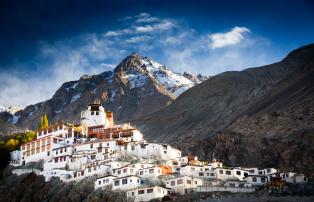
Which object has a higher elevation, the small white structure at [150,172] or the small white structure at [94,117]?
the small white structure at [94,117]

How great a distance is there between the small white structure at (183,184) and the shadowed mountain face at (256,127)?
31327 millimetres

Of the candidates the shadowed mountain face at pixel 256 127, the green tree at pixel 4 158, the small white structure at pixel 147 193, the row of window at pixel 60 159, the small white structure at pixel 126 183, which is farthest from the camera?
the shadowed mountain face at pixel 256 127

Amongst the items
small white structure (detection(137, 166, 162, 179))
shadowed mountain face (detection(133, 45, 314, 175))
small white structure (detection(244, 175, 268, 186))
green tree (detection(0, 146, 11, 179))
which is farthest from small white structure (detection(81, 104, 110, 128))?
small white structure (detection(244, 175, 268, 186))

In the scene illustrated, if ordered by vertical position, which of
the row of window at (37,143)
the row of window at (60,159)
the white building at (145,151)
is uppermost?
the row of window at (37,143)

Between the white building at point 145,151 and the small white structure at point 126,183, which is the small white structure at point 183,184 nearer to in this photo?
the small white structure at point 126,183

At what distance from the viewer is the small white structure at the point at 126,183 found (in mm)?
79375

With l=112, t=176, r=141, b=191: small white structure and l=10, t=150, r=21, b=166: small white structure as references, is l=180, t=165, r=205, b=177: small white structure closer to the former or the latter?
l=112, t=176, r=141, b=191: small white structure

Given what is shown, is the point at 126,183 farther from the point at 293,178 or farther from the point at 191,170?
the point at 293,178

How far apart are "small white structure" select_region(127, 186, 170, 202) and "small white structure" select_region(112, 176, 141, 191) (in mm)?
2093

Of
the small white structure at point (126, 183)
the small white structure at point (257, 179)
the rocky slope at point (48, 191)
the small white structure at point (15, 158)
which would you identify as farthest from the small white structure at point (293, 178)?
the small white structure at point (15, 158)

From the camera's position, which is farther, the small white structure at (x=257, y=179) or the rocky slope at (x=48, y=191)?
the rocky slope at (x=48, y=191)

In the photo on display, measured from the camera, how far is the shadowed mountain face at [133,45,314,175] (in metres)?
116

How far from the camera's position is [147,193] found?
7594 centimetres

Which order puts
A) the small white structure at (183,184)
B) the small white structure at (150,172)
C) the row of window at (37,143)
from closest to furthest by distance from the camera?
the small white structure at (183,184) < the small white structure at (150,172) < the row of window at (37,143)
